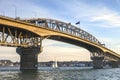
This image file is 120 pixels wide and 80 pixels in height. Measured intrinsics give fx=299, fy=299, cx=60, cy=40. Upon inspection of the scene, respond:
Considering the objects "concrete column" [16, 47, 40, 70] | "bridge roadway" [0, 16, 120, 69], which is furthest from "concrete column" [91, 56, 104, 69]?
"concrete column" [16, 47, 40, 70]

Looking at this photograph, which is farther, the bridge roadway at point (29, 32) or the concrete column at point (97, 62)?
the concrete column at point (97, 62)

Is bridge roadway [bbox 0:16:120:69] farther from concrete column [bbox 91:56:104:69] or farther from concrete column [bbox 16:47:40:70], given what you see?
concrete column [bbox 91:56:104:69]

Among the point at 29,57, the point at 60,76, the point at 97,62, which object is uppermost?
the point at 29,57

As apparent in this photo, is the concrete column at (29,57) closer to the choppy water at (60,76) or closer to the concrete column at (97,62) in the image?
the choppy water at (60,76)

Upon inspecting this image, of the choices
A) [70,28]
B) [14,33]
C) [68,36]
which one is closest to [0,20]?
[14,33]

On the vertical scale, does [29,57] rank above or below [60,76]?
above

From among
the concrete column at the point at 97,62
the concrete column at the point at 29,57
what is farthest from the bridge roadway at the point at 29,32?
the concrete column at the point at 97,62

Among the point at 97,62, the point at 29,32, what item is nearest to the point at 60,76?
the point at 29,32

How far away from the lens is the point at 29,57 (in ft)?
402

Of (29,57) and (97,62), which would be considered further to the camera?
(97,62)

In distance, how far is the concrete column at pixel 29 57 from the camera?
120725 mm

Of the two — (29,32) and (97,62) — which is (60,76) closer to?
(29,32)

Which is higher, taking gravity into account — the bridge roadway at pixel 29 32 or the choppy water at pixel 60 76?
the bridge roadway at pixel 29 32

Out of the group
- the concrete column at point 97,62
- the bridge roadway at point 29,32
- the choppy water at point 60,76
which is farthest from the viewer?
the concrete column at point 97,62
